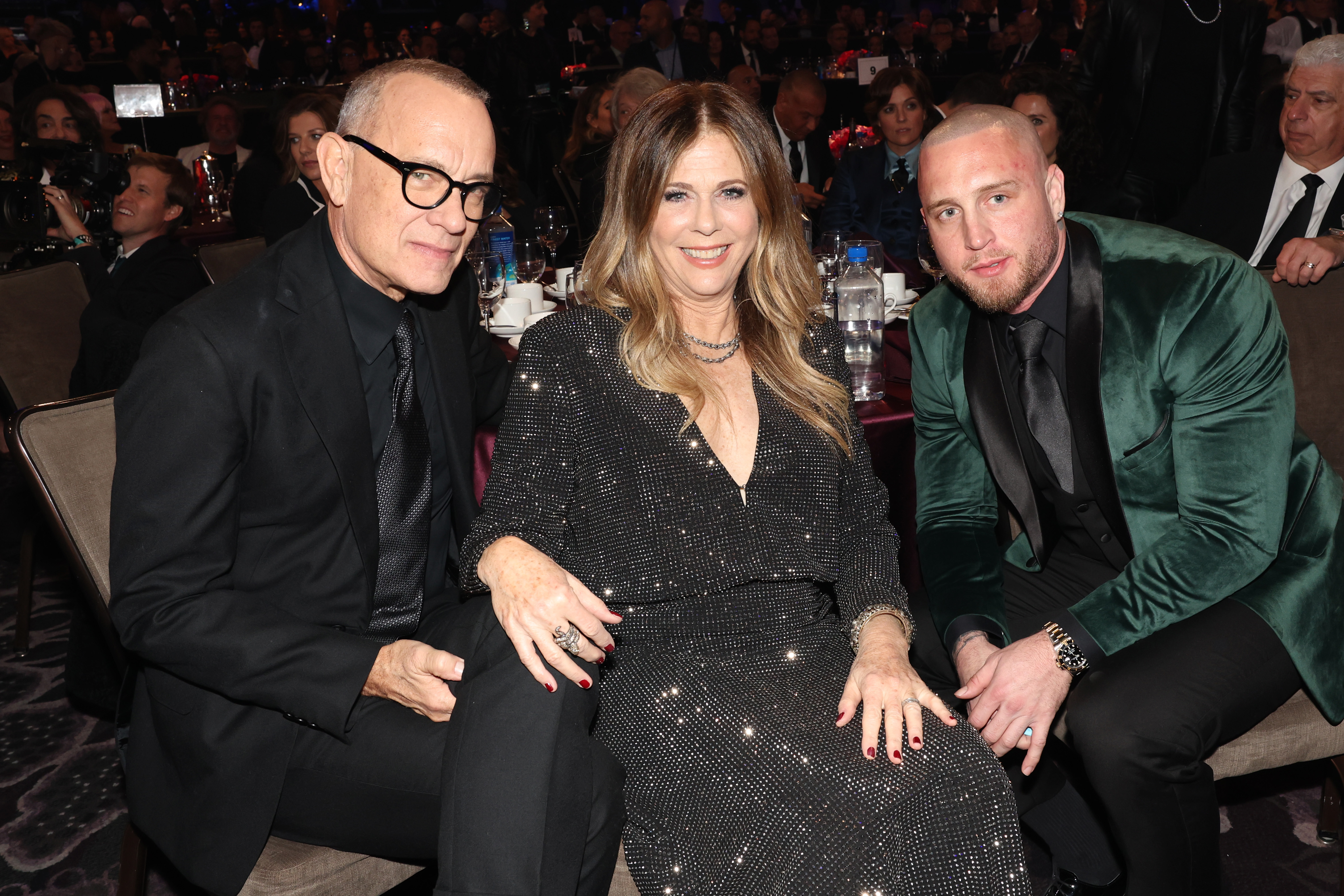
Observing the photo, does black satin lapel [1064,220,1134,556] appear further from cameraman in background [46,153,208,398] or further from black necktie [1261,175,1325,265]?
cameraman in background [46,153,208,398]

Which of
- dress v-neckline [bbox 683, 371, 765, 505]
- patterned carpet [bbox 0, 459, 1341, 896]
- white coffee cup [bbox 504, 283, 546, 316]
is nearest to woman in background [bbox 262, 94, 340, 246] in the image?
white coffee cup [bbox 504, 283, 546, 316]

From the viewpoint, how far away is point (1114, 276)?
1919 millimetres

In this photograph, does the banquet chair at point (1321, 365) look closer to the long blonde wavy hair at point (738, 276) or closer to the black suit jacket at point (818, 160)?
the long blonde wavy hair at point (738, 276)

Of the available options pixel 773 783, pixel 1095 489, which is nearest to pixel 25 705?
pixel 773 783

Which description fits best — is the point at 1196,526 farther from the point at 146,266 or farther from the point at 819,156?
the point at 819,156

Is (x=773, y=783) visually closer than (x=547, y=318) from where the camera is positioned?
Yes

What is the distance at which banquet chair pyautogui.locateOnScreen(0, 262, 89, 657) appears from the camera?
2.98m

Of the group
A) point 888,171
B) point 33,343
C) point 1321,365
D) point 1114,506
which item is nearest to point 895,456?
point 1114,506

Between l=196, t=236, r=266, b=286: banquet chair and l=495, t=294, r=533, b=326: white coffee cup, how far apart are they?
2.96ft

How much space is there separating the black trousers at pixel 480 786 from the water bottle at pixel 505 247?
2063 mm

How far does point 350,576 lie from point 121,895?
2.22ft

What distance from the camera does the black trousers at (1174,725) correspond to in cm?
167

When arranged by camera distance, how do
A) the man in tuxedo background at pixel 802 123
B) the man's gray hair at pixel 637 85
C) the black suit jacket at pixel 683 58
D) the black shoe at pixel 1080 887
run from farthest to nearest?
the black suit jacket at pixel 683 58 < the man in tuxedo background at pixel 802 123 < the man's gray hair at pixel 637 85 < the black shoe at pixel 1080 887

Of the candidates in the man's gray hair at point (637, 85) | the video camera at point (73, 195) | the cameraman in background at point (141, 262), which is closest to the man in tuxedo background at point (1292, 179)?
the man's gray hair at point (637, 85)
